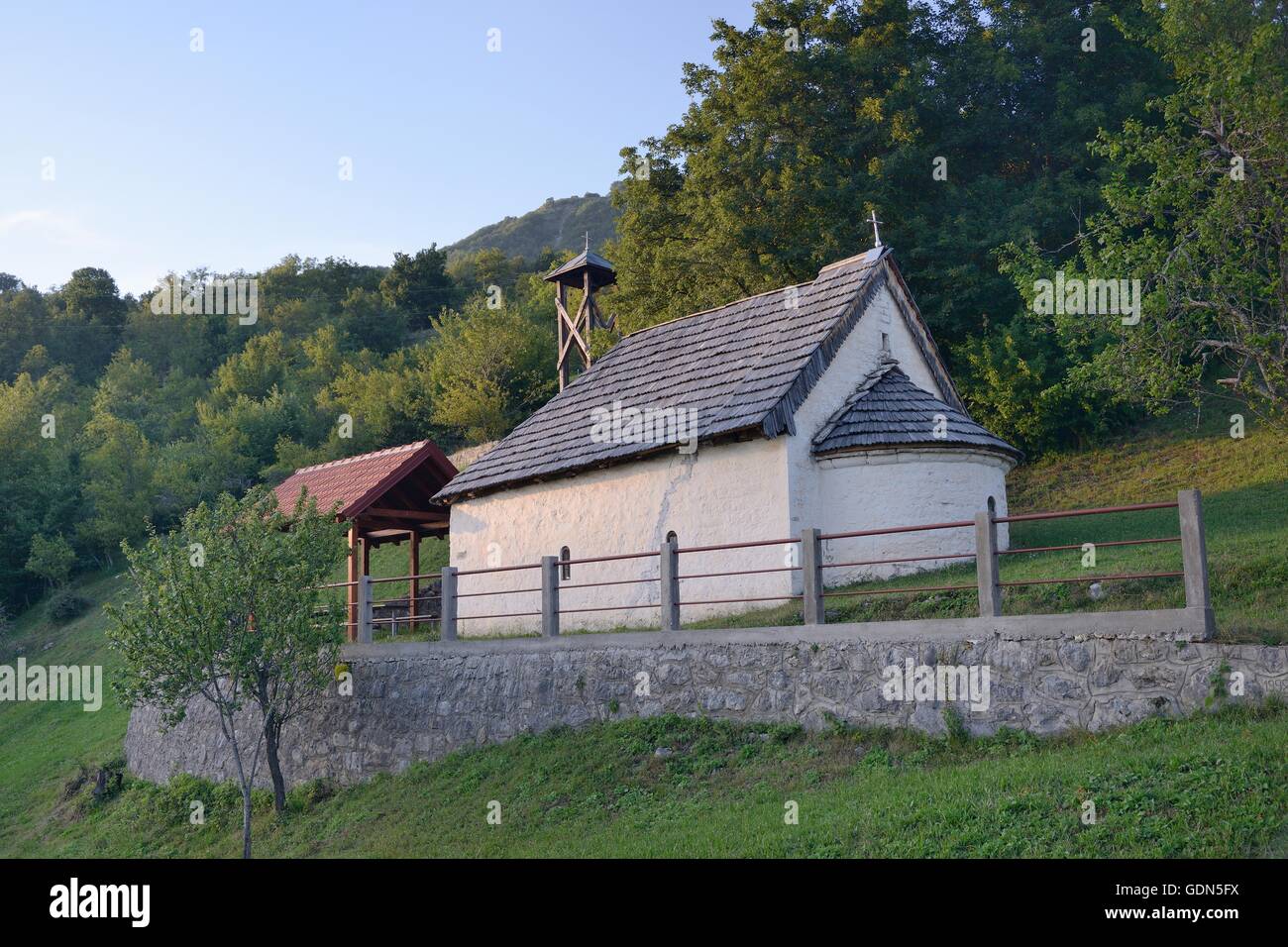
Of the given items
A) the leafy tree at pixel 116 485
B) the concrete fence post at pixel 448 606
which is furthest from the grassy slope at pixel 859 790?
the leafy tree at pixel 116 485

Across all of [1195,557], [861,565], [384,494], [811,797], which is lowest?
[811,797]

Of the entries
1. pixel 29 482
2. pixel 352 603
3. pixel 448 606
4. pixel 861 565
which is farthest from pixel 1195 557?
pixel 29 482

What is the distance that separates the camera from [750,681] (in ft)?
43.2

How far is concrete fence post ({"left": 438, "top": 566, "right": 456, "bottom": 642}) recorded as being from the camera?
1731 cm

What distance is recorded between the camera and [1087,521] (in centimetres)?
2169

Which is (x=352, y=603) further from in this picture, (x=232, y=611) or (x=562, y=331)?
(x=562, y=331)

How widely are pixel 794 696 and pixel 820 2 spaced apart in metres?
26.7

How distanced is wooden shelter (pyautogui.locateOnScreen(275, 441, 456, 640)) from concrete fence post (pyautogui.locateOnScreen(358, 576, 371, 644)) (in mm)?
1744

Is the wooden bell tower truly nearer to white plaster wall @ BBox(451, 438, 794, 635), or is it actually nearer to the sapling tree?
white plaster wall @ BBox(451, 438, 794, 635)

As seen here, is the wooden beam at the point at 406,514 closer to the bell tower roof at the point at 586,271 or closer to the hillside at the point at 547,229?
the bell tower roof at the point at 586,271

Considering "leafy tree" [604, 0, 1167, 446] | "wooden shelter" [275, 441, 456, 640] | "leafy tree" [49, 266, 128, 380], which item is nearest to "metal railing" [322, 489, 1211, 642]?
"wooden shelter" [275, 441, 456, 640]

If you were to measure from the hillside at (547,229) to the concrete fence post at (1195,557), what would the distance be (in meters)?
123

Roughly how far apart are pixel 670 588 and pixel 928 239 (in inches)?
738
